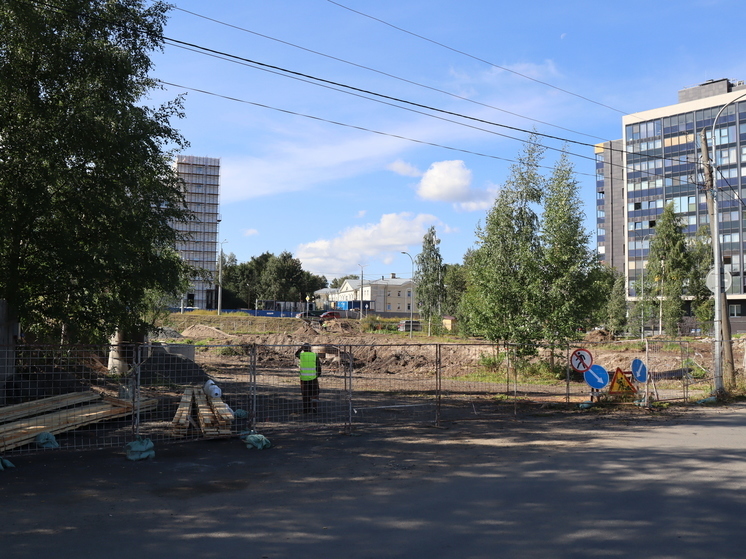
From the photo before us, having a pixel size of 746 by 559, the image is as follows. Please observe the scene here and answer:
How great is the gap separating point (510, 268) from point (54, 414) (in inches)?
787

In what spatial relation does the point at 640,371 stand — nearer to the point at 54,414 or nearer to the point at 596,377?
the point at 596,377

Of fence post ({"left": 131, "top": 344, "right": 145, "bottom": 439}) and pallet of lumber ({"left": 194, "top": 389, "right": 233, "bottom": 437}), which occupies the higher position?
fence post ({"left": 131, "top": 344, "right": 145, "bottom": 439})

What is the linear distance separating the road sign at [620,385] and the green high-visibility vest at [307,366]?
8624 mm

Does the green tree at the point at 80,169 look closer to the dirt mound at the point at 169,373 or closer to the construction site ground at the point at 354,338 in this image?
the dirt mound at the point at 169,373

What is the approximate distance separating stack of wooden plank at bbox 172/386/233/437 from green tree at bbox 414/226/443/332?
172 feet

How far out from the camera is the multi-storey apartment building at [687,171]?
7131 cm

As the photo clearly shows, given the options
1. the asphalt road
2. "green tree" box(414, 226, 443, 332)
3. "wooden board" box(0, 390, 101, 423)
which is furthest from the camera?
"green tree" box(414, 226, 443, 332)

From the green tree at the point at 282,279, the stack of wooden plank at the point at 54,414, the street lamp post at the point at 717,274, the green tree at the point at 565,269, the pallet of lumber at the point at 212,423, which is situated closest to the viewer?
the stack of wooden plank at the point at 54,414

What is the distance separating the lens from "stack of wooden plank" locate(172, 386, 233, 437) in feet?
36.8

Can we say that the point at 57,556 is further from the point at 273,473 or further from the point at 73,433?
the point at 73,433

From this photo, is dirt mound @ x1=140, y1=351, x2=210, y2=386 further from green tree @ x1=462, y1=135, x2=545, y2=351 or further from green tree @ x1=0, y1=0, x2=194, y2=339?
green tree @ x1=462, y1=135, x2=545, y2=351

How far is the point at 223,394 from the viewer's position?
17.5 m

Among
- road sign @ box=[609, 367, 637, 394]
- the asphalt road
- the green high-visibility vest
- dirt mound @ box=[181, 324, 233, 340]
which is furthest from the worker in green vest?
dirt mound @ box=[181, 324, 233, 340]

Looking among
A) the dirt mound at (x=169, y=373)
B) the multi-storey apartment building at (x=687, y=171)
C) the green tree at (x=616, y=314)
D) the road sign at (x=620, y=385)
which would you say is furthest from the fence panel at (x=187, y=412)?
the multi-storey apartment building at (x=687, y=171)
